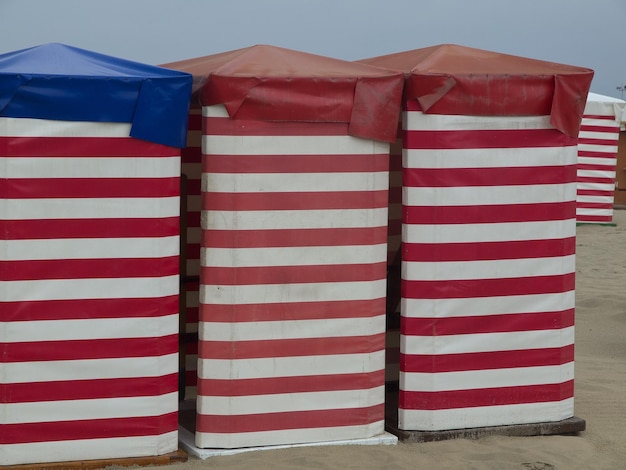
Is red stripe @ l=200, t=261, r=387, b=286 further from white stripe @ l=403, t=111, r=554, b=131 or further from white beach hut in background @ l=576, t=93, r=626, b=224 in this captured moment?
white beach hut in background @ l=576, t=93, r=626, b=224

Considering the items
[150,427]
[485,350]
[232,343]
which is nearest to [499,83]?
[485,350]

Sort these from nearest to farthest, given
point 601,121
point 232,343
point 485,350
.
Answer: point 232,343, point 485,350, point 601,121

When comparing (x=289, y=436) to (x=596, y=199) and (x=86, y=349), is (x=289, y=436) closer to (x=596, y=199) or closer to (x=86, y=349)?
(x=86, y=349)

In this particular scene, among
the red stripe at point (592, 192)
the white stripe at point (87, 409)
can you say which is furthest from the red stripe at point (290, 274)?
the red stripe at point (592, 192)

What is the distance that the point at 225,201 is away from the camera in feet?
16.1

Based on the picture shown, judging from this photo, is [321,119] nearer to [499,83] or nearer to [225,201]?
[225,201]

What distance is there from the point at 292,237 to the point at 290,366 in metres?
0.60

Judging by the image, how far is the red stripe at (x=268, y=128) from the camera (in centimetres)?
487

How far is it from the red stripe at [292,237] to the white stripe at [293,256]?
0.02 m

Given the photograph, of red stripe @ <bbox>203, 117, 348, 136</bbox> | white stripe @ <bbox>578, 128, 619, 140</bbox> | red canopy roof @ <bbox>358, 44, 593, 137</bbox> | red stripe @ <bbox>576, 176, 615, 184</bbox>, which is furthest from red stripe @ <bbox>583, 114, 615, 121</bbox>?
red stripe @ <bbox>203, 117, 348, 136</bbox>

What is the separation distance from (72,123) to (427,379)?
2.05 metres

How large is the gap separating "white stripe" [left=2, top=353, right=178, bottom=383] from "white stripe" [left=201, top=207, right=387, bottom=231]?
0.64 m

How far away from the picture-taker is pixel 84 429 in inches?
188

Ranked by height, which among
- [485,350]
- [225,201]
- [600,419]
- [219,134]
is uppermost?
[219,134]
